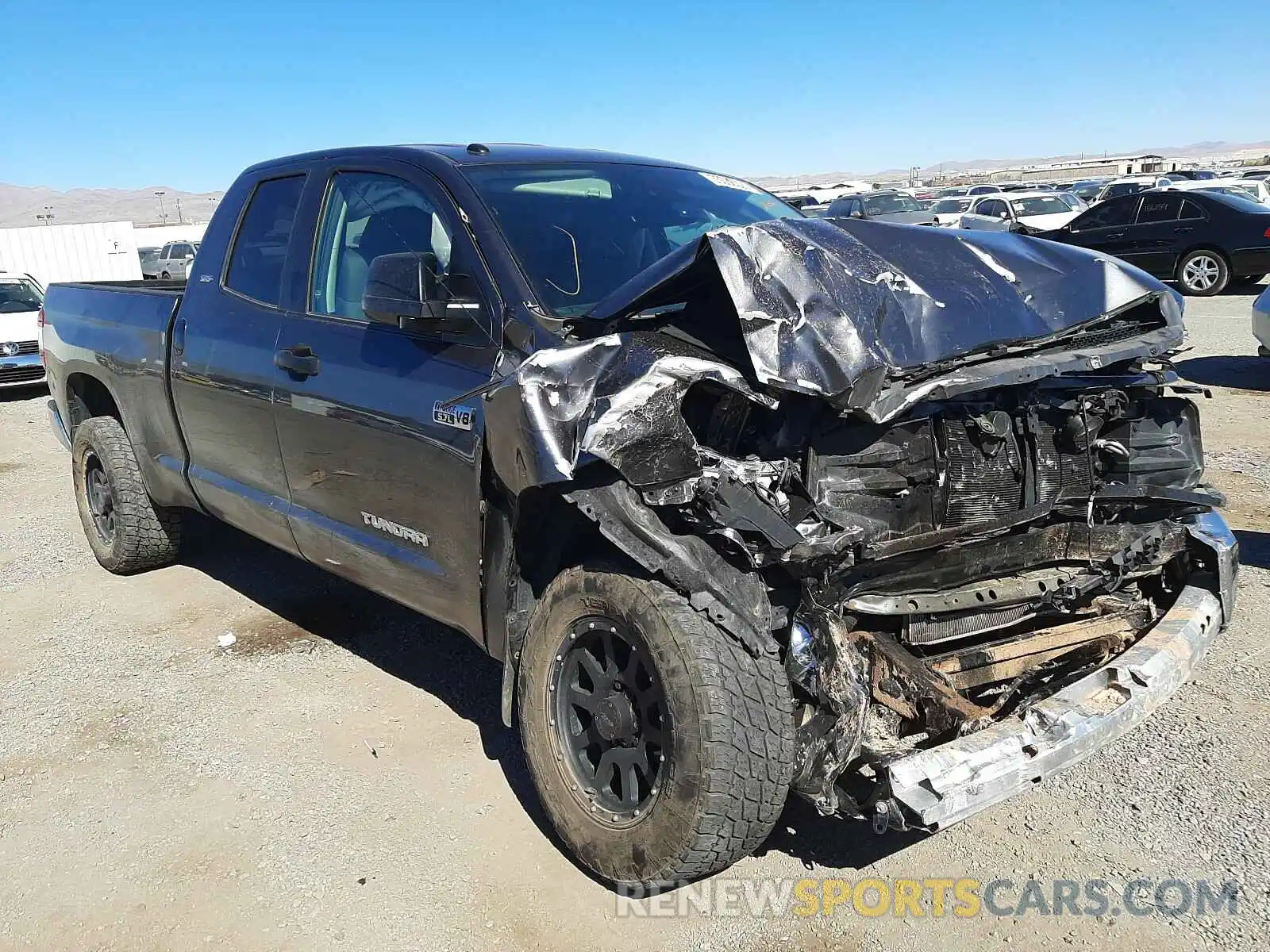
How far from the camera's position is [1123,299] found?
10.1ft

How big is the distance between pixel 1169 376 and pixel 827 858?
1.96 metres

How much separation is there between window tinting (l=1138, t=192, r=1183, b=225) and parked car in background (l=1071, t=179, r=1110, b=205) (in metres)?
13.1

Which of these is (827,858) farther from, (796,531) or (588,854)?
(796,531)

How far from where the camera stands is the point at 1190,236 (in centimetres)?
1480

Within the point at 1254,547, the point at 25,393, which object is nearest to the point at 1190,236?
the point at 1254,547

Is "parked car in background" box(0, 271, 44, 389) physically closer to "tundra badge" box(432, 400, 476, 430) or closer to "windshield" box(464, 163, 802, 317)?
"windshield" box(464, 163, 802, 317)

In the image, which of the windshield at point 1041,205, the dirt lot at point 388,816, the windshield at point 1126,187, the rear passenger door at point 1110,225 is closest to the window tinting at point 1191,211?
the rear passenger door at point 1110,225

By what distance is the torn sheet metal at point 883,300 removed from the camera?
99.0 inches

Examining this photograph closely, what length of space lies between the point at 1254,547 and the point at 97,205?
149407 mm

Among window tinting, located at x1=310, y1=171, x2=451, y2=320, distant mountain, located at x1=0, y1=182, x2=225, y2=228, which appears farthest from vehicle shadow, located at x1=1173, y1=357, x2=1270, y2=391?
distant mountain, located at x1=0, y1=182, x2=225, y2=228

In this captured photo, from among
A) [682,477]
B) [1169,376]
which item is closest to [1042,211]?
[1169,376]

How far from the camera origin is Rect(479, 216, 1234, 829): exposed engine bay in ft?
8.26

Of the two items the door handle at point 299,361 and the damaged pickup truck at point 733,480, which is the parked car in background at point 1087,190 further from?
the door handle at point 299,361

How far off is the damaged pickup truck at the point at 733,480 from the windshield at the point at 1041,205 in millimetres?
22470
